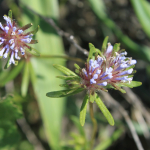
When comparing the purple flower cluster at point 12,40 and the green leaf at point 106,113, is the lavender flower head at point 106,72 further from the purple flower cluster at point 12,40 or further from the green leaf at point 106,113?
the purple flower cluster at point 12,40

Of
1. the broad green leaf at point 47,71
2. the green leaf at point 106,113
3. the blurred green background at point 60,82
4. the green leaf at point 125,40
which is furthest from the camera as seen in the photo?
the green leaf at point 125,40

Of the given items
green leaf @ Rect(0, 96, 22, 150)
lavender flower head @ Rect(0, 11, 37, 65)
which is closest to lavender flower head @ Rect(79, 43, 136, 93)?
lavender flower head @ Rect(0, 11, 37, 65)

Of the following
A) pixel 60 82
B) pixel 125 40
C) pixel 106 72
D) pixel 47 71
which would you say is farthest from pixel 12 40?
pixel 125 40

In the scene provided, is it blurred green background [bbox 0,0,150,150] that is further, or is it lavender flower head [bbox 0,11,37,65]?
blurred green background [bbox 0,0,150,150]

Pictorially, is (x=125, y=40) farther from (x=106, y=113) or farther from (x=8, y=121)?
(x=8, y=121)

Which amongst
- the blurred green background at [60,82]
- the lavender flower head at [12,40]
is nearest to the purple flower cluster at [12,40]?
the lavender flower head at [12,40]

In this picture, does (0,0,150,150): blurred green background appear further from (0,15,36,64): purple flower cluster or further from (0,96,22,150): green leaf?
(0,15,36,64): purple flower cluster

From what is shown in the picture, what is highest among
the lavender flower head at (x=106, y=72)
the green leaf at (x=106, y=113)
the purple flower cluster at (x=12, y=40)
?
the purple flower cluster at (x=12, y=40)
